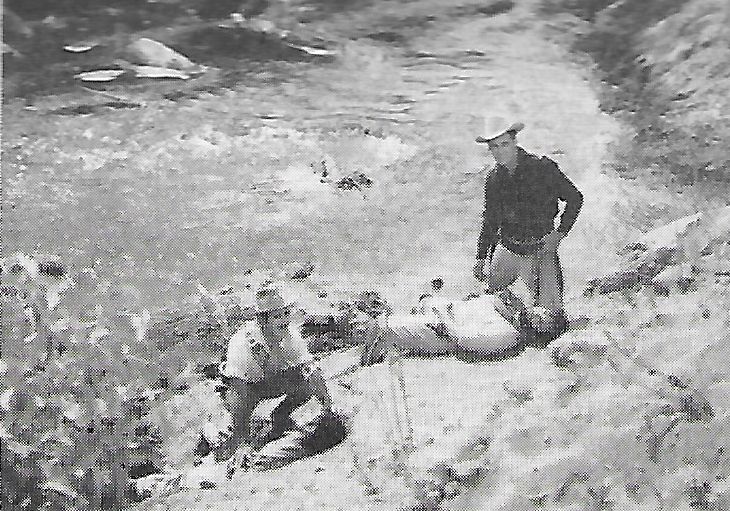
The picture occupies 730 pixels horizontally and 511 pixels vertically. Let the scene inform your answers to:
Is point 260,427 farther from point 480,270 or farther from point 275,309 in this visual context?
point 480,270

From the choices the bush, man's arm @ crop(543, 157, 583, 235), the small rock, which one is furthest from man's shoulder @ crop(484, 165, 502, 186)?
the bush

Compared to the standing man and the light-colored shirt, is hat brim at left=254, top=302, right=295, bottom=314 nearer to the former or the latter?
the light-colored shirt

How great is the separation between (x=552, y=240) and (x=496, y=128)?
38 centimetres

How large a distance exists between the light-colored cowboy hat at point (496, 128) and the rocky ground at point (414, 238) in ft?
0.12

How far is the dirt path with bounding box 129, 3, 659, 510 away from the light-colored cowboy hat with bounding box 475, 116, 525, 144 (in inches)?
1.2

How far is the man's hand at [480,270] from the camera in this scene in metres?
2.17

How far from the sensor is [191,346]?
2.13 meters

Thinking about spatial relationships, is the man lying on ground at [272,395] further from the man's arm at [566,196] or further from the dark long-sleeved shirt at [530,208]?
the man's arm at [566,196]

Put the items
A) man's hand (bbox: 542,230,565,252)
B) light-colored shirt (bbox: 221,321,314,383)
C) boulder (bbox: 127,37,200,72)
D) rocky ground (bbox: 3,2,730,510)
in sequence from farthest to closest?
boulder (bbox: 127,37,200,72), man's hand (bbox: 542,230,565,252), light-colored shirt (bbox: 221,321,314,383), rocky ground (bbox: 3,2,730,510)

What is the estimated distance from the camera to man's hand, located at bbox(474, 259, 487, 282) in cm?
217

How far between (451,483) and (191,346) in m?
0.80

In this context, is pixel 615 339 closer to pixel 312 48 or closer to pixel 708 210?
pixel 708 210

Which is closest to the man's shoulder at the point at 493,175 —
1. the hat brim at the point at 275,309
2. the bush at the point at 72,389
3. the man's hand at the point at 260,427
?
the hat brim at the point at 275,309

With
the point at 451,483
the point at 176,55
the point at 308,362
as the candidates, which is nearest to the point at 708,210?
the point at 451,483
